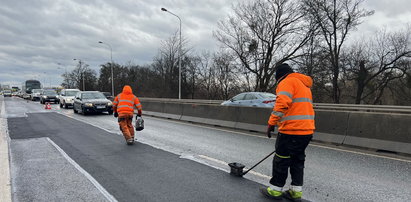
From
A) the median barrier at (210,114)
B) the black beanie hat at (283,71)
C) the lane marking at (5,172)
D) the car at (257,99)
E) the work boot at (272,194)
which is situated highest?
the black beanie hat at (283,71)

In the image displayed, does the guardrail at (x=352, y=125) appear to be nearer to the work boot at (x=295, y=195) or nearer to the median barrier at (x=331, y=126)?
the median barrier at (x=331, y=126)

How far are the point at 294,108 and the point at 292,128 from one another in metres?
0.28

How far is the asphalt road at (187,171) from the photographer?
3822mm

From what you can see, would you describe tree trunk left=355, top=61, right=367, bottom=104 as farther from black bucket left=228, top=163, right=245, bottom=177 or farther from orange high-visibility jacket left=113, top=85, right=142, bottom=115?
black bucket left=228, top=163, right=245, bottom=177

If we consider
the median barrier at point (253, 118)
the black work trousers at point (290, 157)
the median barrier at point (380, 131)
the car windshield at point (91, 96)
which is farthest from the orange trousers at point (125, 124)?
the car windshield at point (91, 96)

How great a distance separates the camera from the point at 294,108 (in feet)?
11.6

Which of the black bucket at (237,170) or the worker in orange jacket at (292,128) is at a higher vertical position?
the worker in orange jacket at (292,128)

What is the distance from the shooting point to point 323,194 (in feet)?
12.5

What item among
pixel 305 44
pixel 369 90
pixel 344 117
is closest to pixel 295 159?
pixel 344 117

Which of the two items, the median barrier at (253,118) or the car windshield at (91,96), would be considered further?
the car windshield at (91,96)

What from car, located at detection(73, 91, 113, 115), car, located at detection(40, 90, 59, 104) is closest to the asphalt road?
car, located at detection(73, 91, 113, 115)

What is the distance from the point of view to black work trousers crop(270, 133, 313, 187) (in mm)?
3529

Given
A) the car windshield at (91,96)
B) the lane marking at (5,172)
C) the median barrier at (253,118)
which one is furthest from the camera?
the car windshield at (91,96)

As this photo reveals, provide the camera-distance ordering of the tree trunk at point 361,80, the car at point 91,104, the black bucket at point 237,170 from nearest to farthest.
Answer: the black bucket at point 237,170 → the car at point 91,104 → the tree trunk at point 361,80
